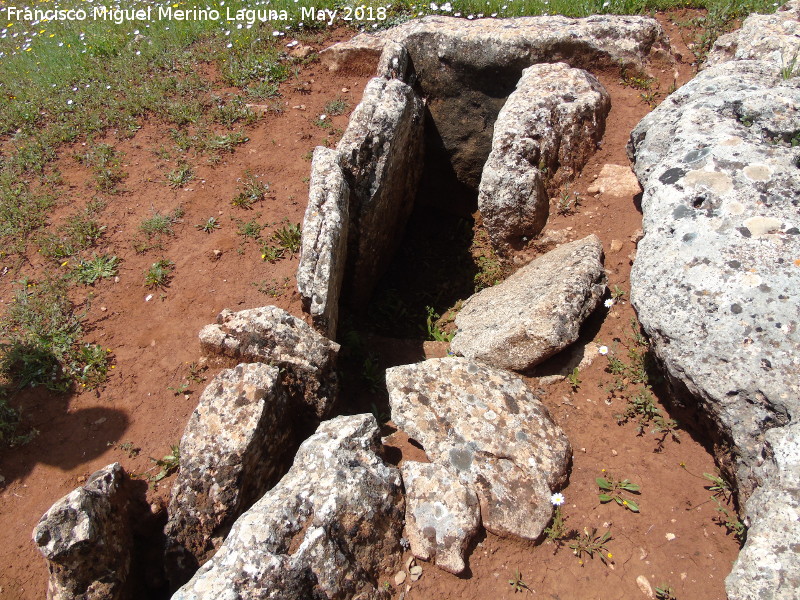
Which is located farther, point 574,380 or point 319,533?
point 574,380

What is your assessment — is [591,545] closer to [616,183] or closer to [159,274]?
[616,183]

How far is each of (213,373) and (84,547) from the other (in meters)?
1.64

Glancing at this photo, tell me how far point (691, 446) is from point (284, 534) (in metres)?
2.35

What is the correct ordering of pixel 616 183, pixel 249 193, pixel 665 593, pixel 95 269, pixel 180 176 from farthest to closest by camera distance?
pixel 180 176 → pixel 249 193 → pixel 95 269 → pixel 616 183 → pixel 665 593

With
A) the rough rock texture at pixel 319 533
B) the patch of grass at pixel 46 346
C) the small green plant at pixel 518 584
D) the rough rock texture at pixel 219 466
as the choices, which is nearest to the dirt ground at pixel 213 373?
the small green plant at pixel 518 584

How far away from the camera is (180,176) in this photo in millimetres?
6367

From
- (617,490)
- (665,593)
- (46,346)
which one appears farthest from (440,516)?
(46,346)

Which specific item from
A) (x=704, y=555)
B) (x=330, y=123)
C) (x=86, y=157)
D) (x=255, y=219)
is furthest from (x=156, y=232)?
(x=704, y=555)

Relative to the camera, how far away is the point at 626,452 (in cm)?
364

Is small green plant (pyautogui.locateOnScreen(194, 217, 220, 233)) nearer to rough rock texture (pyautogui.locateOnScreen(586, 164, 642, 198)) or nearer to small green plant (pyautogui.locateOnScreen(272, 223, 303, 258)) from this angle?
small green plant (pyautogui.locateOnScreen(272, 223, 303, 258))

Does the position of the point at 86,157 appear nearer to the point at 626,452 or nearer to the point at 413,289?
the point at 413,289

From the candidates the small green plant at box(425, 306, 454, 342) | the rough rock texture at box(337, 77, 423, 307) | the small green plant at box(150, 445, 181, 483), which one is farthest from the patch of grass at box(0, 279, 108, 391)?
the small green plant at box(425, 306, 454, 342)

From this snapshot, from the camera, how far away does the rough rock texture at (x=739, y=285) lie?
279 cm

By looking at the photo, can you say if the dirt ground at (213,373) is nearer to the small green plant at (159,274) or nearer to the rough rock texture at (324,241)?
the small green plant at (159,274)
